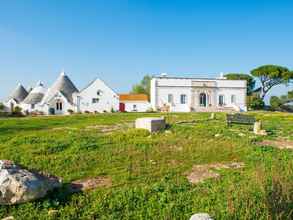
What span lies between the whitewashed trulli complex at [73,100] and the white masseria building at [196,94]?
7.98 metres

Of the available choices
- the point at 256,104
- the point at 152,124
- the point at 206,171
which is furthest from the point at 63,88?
the point at 206,171

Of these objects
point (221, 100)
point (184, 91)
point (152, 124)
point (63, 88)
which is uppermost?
point (63, 88)

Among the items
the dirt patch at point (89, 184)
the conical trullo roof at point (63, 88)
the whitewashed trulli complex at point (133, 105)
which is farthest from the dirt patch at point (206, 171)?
the whitewashed trulli complex at point (133, 105)

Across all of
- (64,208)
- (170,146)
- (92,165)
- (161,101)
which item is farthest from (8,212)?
(161,101)

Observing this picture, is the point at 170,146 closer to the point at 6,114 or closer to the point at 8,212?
the point at 8,212

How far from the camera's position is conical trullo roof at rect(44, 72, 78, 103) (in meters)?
41.7

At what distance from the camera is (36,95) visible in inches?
1746

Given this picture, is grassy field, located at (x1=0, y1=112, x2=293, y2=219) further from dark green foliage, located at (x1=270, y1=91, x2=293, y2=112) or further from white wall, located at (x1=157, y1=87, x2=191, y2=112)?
dark green foliage, located at (x1=270, y1=91, x2=293, y2=112)

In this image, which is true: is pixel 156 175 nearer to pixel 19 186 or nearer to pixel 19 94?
pixel 19 186

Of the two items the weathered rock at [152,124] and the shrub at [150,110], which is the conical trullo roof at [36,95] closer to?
the shrub at [150,110]

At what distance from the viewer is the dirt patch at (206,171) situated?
6.36 meters

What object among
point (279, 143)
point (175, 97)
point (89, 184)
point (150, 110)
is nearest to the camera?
point (89, 184)

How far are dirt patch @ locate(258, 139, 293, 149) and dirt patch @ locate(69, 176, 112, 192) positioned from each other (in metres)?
6.57

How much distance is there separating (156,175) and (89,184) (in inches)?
65.3
